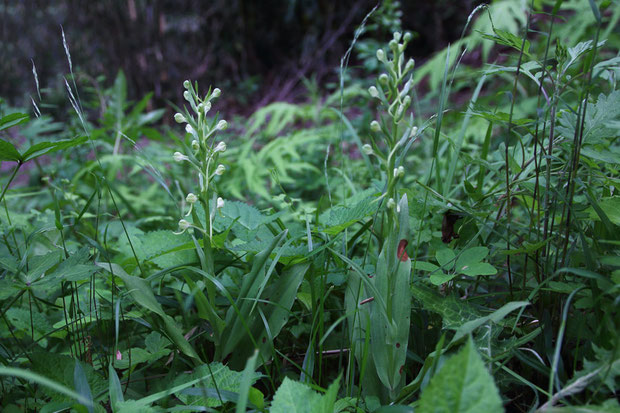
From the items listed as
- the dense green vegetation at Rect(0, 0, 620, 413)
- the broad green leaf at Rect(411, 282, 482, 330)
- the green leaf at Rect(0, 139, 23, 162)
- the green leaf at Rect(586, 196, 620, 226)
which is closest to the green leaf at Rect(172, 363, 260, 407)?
the dense green vegetation at Rect(0, 0, 620, 413)

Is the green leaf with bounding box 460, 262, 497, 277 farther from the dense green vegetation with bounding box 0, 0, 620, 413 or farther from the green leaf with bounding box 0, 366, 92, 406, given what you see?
the green leaf with bounding box 0, 366, 92, 406

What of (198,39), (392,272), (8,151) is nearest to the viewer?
(392,272)

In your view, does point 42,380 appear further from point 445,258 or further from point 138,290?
point 445,258

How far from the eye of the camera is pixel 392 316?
2.62 feet

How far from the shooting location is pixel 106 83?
560 centimetres

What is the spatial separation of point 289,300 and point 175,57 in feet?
19.0

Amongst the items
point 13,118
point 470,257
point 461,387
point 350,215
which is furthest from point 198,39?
point 461,387


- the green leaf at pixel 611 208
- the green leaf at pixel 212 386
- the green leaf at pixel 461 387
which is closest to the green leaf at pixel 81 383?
the green leaf at pixel 212 386

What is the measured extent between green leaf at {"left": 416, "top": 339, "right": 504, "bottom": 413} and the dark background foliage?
16.8 feet

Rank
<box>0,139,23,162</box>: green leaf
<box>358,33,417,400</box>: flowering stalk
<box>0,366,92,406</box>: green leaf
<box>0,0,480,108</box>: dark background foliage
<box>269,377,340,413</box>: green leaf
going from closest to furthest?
<box>0,366,92,406</box>: green leaf
<box>269,377,340,413</box>: green leaf
<box>358,33,417,400</box>: flowering stalk
<box>0,139,23,162</box>: green leaf
<box>0,0,480,108</box>: dark background foliage

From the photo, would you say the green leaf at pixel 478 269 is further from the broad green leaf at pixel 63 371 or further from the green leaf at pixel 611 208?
the broad green leaf at pixel 63 371

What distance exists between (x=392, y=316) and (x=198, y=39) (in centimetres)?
617

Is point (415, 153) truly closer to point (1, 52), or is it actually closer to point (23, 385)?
point (23, 385)

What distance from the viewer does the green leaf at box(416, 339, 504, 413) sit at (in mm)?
554
